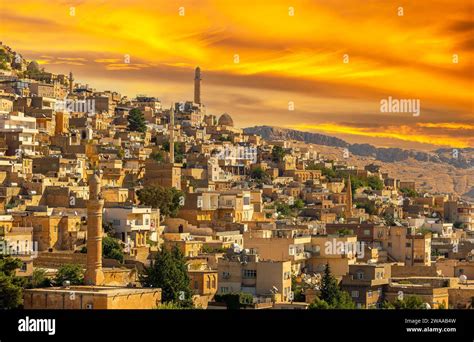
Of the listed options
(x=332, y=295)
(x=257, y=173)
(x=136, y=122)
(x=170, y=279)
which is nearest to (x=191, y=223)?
(x=332, y=295)

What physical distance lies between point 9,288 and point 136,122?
2541 cm

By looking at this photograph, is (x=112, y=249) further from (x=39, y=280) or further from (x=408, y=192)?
(x=408, y=192)

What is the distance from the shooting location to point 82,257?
21.3 m

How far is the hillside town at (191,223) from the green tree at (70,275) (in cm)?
3

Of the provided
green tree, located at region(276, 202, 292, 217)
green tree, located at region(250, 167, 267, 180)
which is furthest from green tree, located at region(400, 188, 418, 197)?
green tree, located at region(276, 202, 292, 217)

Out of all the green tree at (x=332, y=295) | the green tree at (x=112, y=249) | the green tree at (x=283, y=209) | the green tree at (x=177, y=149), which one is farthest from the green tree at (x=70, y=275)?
the green tree at (x=177, y=149)

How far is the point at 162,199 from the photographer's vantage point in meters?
27.7

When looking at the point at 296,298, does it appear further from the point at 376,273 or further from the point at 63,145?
the point at 63,145

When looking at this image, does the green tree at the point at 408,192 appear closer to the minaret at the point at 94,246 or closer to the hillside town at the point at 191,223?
the hillside town at the point at 191,223

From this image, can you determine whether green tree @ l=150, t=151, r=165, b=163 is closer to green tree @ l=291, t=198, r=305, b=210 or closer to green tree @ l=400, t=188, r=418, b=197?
green tree @ l=291, t=198, r=305, b=210

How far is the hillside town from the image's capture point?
19.5 m

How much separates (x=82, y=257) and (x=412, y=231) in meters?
9.64

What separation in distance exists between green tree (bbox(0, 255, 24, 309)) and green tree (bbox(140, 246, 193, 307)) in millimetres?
2222
